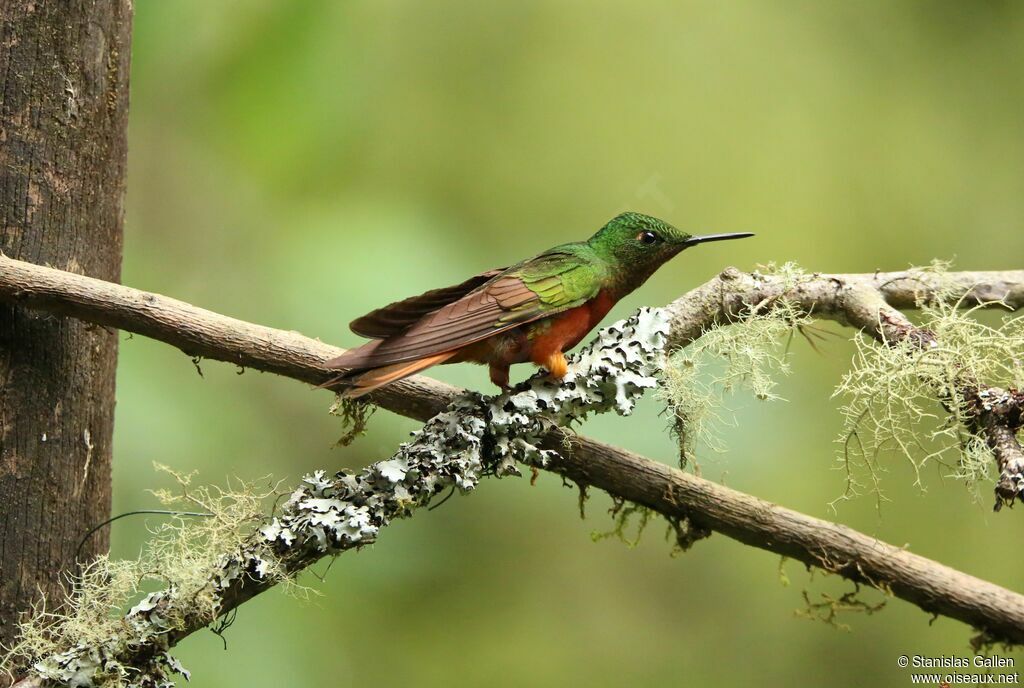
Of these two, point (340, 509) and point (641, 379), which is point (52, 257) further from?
point (641, 379)

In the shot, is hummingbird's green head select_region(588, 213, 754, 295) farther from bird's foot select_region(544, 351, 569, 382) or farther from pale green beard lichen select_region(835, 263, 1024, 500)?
pale green beard lichen select_region(835, 263, 1024, 500)

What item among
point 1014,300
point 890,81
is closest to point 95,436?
point 1014,300

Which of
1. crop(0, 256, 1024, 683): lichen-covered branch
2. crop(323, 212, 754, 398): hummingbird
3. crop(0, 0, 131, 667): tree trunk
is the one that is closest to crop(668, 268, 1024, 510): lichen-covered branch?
crop(0, 256, 1024, 683): lichen-covered branch

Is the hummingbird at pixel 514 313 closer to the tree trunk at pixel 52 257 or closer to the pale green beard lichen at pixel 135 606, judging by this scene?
the pale green beard lichen at pixel 135 606

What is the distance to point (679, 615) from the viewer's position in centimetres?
283

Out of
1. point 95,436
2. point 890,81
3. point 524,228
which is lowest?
point 95,436

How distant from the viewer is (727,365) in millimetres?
1654

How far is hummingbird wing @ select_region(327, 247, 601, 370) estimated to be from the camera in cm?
136

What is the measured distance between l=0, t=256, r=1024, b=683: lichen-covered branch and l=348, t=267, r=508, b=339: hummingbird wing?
0.10 metres

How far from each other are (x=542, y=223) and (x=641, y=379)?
1.61m

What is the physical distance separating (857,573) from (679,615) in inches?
54.4

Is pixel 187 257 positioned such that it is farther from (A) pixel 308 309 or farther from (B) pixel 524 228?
(B) pixel 524 228

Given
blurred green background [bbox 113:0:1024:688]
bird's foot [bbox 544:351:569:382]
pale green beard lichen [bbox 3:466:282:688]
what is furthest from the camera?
blurred green background [bbox 113:0:1024:688]

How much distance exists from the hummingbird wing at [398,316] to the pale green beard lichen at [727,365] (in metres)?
0.48
